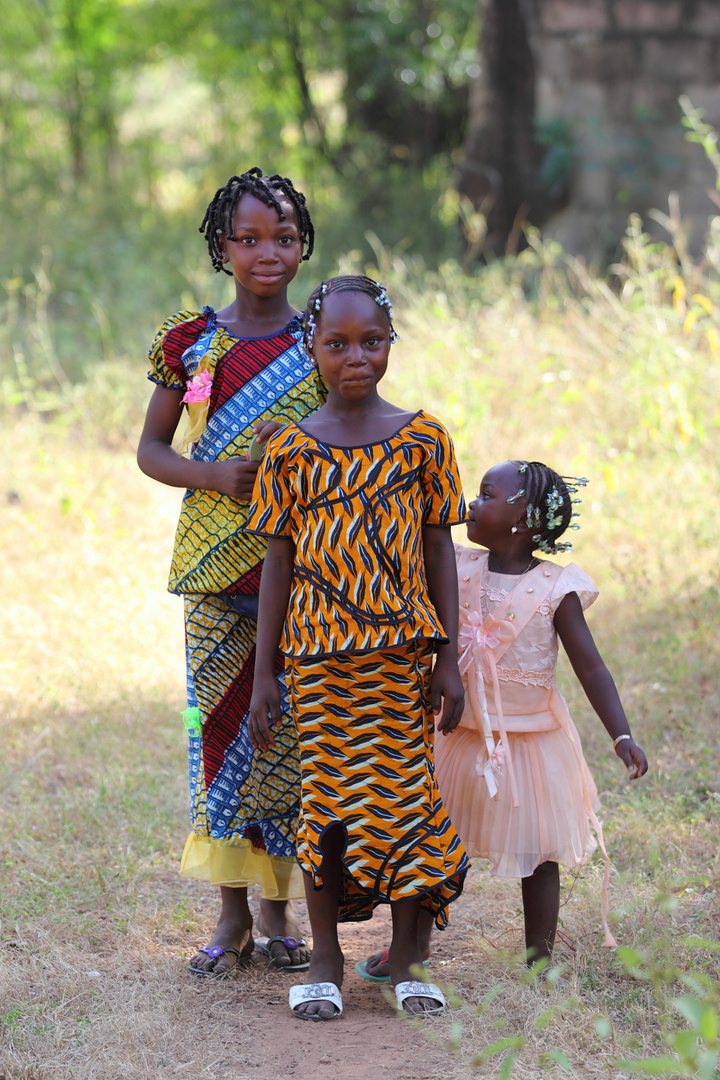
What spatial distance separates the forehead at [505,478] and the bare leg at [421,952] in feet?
3.20

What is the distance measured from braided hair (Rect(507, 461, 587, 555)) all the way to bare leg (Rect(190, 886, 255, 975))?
117cm

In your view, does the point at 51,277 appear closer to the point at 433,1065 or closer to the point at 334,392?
the point at 334,392

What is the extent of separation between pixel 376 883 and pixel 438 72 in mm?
11421

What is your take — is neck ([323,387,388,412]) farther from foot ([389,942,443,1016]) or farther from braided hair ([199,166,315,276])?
foot ([389,942,443,1016])

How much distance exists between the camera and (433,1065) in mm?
2318

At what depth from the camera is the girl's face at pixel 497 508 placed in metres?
2.61

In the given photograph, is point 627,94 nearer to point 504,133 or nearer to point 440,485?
point 504,133

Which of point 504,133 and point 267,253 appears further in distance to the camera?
point 504,133

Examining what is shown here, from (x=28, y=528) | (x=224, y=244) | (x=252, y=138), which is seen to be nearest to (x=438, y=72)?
(x=252, y=138)

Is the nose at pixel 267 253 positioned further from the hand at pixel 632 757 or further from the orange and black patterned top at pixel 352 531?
the hand at pixel 632 757

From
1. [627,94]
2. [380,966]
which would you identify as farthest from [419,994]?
[627,94]

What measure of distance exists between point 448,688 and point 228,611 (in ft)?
1.92

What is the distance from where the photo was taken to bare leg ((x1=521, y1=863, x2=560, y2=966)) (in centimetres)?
265

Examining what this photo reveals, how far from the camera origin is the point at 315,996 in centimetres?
249
